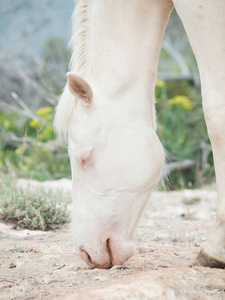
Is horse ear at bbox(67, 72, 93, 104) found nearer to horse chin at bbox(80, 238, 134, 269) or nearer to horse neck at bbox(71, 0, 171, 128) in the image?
horse neck at bbox(71, 0, 171, 128)

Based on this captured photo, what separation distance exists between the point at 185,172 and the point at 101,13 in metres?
4.24

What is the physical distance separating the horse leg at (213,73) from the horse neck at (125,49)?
0.42 metres

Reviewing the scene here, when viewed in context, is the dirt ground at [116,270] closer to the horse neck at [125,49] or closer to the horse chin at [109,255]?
the horse chin at [109,255]

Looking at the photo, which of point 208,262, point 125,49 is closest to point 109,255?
point 208,262

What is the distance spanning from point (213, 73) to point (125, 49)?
2.07 ft

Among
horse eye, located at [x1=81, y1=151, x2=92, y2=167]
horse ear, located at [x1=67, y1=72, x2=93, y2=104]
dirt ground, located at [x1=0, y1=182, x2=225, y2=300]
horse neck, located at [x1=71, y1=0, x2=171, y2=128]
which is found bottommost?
dirt ground, located at [x1=0, y1=182, x2=225, y2=300]

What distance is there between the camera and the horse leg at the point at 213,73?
79.5 inches

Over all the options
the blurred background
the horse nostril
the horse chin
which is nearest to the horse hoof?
the horse chin

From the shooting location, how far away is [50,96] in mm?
7223

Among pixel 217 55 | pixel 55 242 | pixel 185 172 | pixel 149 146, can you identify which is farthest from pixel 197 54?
pixel 185 172

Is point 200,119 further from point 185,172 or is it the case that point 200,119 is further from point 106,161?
point 106,161

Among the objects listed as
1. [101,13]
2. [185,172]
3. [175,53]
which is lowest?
[185,172]

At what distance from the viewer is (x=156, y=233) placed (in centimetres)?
312

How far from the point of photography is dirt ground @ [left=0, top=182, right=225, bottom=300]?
162cm
